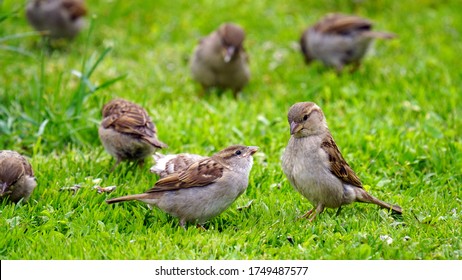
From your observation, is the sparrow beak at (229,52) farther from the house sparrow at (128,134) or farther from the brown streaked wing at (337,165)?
the brown streaked wing at (337,165)

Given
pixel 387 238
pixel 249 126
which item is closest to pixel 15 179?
pixel 387 238

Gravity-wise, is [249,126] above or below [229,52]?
below

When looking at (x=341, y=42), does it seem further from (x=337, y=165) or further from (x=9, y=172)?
(x=9, y=172)

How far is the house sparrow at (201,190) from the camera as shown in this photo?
20.2 feet

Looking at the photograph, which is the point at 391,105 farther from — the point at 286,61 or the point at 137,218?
the point at 137,218

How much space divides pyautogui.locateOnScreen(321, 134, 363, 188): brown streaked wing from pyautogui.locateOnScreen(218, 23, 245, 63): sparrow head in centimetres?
406

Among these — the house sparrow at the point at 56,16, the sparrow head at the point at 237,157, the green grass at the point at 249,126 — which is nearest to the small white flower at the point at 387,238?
the green grass at the point at 249,126

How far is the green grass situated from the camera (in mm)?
5914

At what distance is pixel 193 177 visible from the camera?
6227 mm

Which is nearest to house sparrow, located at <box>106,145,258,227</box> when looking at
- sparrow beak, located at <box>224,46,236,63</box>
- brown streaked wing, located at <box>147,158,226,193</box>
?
brown streaked wing, located at <box>147,158,226,193</box>

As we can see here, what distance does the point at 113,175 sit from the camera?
7.45 m

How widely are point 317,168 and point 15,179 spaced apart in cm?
260

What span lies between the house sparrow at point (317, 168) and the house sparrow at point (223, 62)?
3.99m
